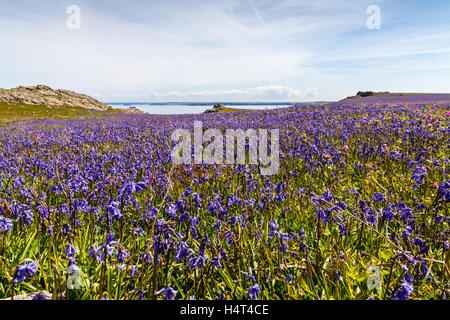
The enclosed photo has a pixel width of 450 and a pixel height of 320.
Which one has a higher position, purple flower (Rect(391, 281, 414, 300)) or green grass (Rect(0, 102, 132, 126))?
green grass (Rect(0, 102, 132, 126))

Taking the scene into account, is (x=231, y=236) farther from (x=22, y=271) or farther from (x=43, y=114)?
(x=43, y=114)

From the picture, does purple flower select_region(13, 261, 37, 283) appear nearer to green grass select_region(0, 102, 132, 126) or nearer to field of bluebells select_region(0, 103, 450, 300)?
field of bluebells select_region(0, 103, 450, 300)

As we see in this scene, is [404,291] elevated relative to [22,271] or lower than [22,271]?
lower

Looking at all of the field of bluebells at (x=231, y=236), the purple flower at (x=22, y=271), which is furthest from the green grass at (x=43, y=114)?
the purple flower at (x=22, y=271)

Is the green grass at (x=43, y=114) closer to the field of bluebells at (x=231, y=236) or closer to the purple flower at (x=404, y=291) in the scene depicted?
the field of bluebells at (x=231, y=236)

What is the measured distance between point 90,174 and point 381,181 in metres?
6.17
